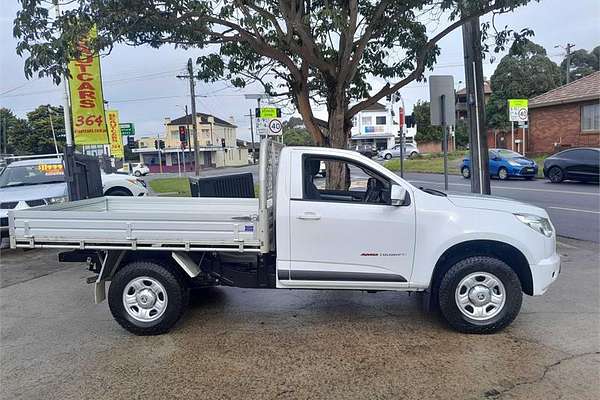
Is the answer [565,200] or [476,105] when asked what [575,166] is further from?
[476,105]

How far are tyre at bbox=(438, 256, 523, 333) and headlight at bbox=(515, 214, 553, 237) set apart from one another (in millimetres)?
466

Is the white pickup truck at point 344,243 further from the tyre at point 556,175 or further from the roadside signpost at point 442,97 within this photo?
the tyre at point 556,175

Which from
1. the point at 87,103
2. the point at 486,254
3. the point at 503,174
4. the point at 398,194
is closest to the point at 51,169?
the point at 87,103

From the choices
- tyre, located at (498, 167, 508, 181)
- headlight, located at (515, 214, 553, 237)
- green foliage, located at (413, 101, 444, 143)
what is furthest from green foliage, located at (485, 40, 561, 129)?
headlight, located at (515, 214, 553, 237)

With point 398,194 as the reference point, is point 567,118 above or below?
above

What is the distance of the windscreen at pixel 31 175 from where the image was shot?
11.0m

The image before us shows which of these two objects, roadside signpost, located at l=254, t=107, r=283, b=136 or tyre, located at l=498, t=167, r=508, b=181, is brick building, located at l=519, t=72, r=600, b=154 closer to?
tyre, located at l=498, t=167, r=508, b=181

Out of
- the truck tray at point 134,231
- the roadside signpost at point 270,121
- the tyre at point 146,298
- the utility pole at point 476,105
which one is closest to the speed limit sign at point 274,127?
the roadside signpost at point 270,121

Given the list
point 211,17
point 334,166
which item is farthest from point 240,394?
point 211,17

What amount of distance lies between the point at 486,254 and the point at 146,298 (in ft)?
11.4

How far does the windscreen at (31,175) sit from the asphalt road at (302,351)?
549cm

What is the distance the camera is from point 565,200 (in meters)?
14.9

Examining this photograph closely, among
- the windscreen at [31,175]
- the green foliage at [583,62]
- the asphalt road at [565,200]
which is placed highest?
the green foliage at [583,62]

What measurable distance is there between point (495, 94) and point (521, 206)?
1826 inches
